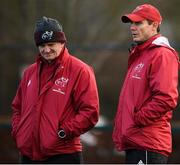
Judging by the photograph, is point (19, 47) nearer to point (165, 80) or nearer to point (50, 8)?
point (50, 8)

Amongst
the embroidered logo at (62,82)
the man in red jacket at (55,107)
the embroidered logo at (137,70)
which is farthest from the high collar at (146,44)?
the embroidered logo at (62,82)

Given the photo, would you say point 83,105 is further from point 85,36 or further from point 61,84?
point 85,36

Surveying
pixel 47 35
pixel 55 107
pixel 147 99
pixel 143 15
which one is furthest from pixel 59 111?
pixel 143 15

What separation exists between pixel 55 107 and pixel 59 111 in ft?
0.15

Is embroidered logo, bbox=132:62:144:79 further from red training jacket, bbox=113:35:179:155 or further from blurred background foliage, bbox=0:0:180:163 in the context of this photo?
blurred background foliage, bbox=0:0:180:163

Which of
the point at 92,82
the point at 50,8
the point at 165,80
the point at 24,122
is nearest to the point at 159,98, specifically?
the point at 165,80

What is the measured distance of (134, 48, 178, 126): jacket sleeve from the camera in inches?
238

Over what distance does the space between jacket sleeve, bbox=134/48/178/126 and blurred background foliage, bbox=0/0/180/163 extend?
15.3 ft

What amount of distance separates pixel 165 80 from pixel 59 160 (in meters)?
1.09

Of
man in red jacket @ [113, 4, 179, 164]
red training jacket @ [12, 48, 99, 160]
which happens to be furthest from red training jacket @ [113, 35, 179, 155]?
red training jacket @ [12, 48, 99, 160]

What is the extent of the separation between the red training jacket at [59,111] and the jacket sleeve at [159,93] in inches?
20.9

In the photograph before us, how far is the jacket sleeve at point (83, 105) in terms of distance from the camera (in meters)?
6.39

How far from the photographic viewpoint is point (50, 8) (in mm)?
12359

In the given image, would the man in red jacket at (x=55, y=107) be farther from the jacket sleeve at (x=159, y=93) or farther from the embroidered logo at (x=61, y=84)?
the jacket sleeve at (x=159, y=93)
